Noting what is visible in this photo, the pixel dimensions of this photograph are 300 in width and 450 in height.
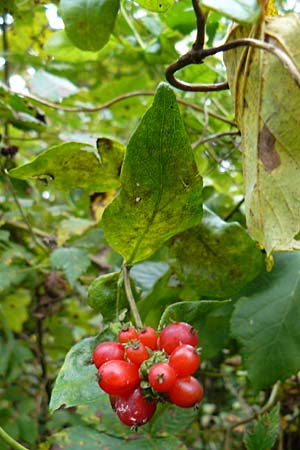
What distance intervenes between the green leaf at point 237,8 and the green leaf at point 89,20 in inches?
11.0

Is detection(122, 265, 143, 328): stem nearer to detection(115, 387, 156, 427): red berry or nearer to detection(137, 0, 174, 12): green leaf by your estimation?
detection(115, 387, 156, 427): red berry

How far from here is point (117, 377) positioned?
543 millimetres

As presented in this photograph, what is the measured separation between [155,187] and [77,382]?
0.77 ft

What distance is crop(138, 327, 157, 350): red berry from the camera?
0.58 m

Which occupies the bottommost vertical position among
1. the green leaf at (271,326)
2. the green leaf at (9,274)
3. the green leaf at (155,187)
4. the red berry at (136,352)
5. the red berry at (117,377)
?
the green leaf at (9,274)

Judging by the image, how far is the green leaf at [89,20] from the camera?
0.72 metres

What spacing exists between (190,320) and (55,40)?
2.73 feet

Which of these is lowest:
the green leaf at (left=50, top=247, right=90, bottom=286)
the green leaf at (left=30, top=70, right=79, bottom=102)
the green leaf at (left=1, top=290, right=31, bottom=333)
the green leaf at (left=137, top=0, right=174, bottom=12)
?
the green leaf at (left=1, top=290, right=31, bottom=333)

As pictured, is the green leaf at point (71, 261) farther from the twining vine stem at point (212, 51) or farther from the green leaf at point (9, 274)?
the twining vine stem at point (212, 51)

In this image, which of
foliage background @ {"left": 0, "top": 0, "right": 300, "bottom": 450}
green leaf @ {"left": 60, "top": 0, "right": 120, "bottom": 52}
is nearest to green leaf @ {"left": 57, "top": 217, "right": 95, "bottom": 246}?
foliage background @ {"left": 0, "top": 0, "right": 300, "bottom": 450}

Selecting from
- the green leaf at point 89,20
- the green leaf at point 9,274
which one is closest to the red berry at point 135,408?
the green leaf at point 89,20

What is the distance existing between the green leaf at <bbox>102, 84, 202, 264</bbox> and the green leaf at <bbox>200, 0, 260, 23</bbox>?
0.32 feet

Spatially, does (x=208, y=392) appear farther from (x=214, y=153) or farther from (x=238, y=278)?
(x=238, y=278)

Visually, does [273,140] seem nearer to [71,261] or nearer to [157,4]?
[157,4]
